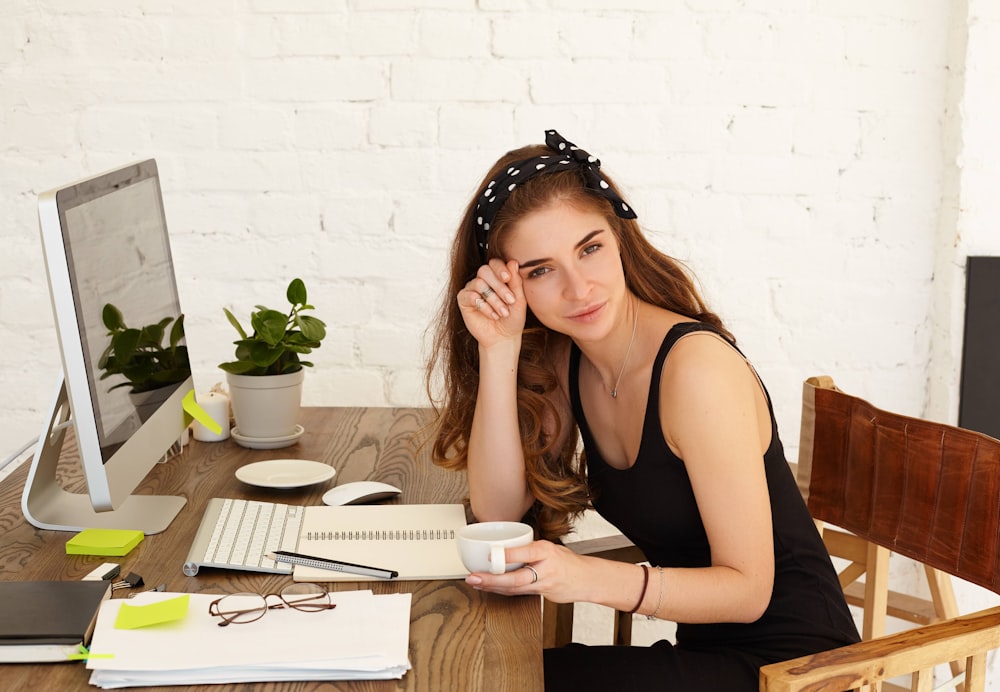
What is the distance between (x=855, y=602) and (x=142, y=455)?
1.36 m

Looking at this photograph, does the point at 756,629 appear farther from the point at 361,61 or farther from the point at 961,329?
the point at 361,61

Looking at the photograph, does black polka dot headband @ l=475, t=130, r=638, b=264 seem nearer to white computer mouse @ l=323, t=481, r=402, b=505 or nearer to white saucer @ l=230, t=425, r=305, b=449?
white computer mouse @ l=323, t=481, r=402, b=505

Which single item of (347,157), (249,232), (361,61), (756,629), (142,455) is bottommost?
(756,629)

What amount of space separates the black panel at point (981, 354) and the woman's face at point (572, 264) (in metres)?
1.21

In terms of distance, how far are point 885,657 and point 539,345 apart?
74 cm

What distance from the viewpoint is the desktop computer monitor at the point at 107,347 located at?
3.72 ft

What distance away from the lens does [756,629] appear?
1.40m

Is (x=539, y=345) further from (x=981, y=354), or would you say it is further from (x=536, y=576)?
(x=981, y=354)

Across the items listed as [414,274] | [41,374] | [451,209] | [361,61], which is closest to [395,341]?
[414,274]

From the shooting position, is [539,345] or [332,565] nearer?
[332,565]

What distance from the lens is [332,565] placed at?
4.03 feet

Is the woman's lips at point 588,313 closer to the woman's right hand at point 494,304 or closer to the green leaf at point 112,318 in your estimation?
the woman's right hand at point 494,304

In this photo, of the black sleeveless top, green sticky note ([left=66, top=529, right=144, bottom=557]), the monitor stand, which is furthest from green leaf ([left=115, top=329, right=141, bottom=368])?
the black sleeveless top

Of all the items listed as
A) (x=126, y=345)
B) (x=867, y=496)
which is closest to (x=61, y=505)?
(x=126, y=345)
